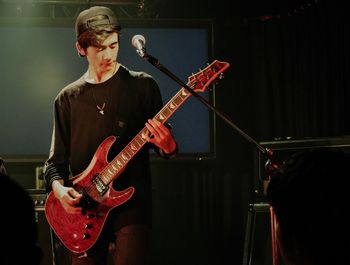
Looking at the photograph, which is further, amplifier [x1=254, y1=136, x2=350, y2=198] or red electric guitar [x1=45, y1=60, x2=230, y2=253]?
amplifier [x1=254, y1=136, x2=350, y2=198]

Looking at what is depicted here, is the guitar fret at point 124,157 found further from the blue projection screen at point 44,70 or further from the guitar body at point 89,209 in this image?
the blue projection screen at point 44,70

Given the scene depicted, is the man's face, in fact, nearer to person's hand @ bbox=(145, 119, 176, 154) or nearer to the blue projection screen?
person's hand @ bbox=(145, 119, 176, 154)

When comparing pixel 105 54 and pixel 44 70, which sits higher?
pixel 44 70

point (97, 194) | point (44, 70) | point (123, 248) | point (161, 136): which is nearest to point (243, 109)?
point (44, 70)

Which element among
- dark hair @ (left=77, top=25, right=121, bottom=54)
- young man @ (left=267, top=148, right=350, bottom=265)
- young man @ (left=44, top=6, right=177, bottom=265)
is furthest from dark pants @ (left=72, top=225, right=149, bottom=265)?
young man @ (left=267, top=148, right=350, bottom=265)

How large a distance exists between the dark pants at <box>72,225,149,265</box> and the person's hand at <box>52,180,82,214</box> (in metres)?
0.22

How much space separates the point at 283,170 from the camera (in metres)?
1.21

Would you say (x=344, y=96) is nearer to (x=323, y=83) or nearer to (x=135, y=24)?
(x=323, y=83)

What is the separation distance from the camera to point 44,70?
5449 millimetres

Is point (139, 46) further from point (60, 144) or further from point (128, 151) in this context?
point (60, 144)

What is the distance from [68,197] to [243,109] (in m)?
3.04

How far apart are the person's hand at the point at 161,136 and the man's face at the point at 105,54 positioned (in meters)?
0.52

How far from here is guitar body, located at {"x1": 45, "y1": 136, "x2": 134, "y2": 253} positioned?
127 inches

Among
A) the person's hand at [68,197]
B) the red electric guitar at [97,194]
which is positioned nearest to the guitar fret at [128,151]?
the red electric guitar at [97,194]
